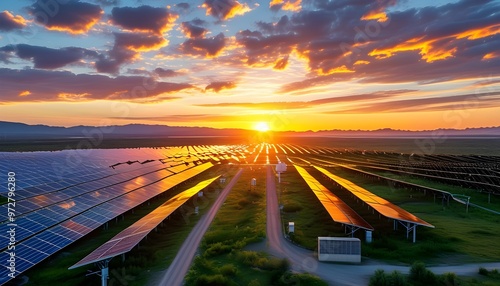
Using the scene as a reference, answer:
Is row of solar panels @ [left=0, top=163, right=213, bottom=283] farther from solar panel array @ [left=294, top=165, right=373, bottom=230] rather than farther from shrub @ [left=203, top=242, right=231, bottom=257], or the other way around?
solar panel array @ [left=294, top=165, right=373, bottom=230]

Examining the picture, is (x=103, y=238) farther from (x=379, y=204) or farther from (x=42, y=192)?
(x=379, y=204)

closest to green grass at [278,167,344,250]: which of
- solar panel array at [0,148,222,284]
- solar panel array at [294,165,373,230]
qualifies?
solar panel array at [294,165,373,230]

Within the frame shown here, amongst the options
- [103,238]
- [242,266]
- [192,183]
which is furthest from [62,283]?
[192,183]

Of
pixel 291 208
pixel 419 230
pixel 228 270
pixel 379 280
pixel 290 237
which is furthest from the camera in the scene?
pixel 291 208

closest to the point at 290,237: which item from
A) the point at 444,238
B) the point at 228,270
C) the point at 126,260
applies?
the point at 228,270

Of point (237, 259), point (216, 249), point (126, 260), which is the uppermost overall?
point (216, 249)

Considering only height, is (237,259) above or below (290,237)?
below

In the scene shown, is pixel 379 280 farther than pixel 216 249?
No

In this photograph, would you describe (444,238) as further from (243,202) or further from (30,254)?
(30,254)
